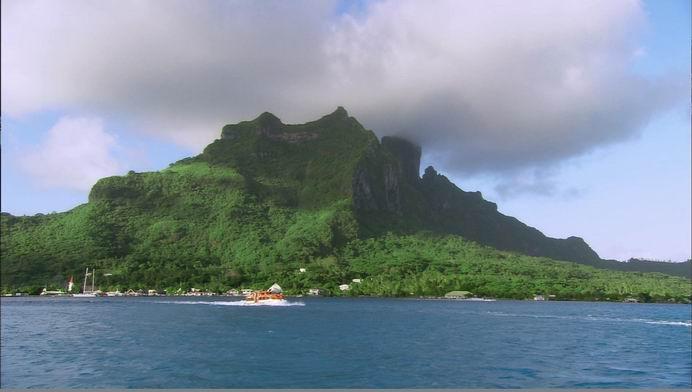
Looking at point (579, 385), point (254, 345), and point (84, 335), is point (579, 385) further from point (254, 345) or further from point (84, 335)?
point (84, 335)

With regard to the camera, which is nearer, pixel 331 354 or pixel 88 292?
pixel 331 354

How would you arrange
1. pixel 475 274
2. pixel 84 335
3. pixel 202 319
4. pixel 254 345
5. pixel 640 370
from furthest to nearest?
pixel 475 274 → pixel 202 319 → pixel 84 335 → pixel 254 345 → pixel 640 370

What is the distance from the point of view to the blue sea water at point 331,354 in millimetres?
35656

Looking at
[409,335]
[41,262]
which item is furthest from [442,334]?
[41,262]

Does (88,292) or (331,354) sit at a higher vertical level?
(88,292)

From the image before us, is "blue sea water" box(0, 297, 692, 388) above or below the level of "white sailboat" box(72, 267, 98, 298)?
below

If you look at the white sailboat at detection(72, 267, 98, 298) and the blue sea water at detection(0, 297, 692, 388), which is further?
the white sailboat at detection(72, 267, 98, 298)

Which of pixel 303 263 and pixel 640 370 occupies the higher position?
pixel 303 263

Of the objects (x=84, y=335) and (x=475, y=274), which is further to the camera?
(x=475, y=274)

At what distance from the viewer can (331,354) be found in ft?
148

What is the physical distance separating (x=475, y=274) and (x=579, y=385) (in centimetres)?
15261

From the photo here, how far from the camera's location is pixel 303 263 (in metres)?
192

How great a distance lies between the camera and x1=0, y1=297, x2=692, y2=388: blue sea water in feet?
117

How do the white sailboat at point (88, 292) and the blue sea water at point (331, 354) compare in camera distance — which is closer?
the blue sea water at point (331, 354)
